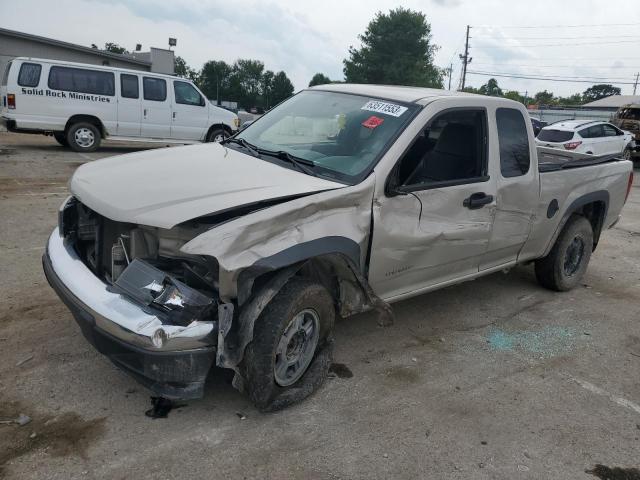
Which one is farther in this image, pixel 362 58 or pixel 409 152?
pixel 362 58

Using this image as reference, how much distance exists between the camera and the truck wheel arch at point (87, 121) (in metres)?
12.6

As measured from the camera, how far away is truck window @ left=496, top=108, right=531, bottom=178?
14.3ft

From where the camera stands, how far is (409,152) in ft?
12.0

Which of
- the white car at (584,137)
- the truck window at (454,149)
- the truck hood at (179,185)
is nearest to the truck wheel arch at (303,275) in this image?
the truck hood at (179,185)

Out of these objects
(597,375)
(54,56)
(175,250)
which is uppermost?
(54,56)

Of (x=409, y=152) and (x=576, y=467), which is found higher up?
(x=409, y=152)

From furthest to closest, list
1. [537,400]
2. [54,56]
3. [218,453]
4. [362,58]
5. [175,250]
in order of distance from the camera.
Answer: [362,58] → [54,56] → [537,400] → [175,250] → [218,453]

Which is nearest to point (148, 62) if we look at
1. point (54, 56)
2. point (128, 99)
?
point (54, 56)

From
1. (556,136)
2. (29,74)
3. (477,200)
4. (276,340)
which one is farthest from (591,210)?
(556,136)

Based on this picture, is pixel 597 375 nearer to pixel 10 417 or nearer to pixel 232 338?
pixel 232 338

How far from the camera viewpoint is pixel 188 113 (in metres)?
13.9

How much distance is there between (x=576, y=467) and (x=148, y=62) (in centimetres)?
2978

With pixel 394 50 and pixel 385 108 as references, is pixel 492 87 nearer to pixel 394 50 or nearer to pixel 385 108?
pixel 394 50

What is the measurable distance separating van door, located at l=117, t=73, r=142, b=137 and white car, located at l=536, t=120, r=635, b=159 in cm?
1106
